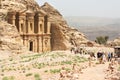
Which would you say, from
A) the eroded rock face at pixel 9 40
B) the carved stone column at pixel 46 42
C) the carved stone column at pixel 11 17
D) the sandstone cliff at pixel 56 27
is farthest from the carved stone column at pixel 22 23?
the carved stone column at pixel 46 42

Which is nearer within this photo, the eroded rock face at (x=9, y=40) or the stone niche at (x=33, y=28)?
the eroded rock face at (x=9, y=40)

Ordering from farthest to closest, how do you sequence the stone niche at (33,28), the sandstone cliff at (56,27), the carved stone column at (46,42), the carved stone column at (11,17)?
the carved stone column at (46,42), the sandstone cliff at (56,27), the stone niche at (33,28), the carved stone column at (11,17)

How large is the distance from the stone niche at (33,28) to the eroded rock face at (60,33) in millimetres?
1612

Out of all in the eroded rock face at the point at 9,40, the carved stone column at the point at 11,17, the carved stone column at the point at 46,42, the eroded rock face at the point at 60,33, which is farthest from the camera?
the eroded rock face at the point at 60,33

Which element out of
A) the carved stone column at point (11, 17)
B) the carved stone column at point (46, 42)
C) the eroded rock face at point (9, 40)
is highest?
the carved stone column at point (11, 17)

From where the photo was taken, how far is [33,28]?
69312 millimetres

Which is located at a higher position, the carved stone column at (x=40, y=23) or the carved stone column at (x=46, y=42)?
the carved stone column at (x=40, y=23)

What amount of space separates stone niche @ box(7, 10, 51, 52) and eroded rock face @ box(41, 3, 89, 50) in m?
1.61

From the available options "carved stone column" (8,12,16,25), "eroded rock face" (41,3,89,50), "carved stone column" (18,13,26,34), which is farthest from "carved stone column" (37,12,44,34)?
"carved stone column" (8,12,16,25)

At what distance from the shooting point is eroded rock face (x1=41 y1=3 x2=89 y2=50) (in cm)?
7194

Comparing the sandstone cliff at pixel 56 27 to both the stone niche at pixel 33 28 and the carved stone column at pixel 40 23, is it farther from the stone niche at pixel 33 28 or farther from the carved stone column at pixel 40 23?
the carved stone column at pixel 40 23

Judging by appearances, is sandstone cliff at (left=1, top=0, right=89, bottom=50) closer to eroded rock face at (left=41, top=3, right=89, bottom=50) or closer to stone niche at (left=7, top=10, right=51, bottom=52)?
eroded rock face at (left=41, top=3, right=89, bottom=50)

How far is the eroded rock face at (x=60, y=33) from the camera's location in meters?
71.9

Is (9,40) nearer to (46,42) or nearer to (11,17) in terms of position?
(11,17)
